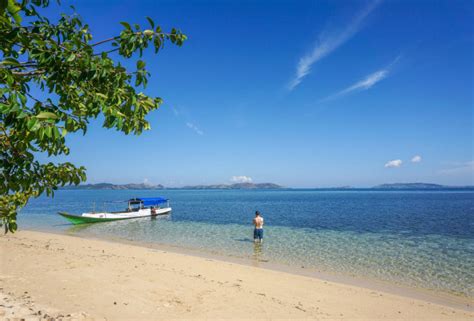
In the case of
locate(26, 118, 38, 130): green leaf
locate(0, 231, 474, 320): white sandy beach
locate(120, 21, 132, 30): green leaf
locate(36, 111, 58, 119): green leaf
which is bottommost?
locate(0, 231, 474, 320): white sandy beach

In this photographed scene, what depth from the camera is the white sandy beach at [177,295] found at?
7.43 metres

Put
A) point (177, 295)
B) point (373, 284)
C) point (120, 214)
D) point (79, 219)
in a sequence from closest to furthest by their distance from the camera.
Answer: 1. point (177, 295)
2. point (373, 284)
3. point (79, 219)
4. point (120, 214)

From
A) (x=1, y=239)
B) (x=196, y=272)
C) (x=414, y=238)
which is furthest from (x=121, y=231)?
(x=414, y=238)

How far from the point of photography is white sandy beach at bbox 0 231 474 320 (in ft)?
24.4

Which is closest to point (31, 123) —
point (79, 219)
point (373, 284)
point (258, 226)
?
point (373, 284)

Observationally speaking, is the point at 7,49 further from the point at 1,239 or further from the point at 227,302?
the point at 1,239

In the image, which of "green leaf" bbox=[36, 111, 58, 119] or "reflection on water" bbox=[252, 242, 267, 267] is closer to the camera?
"green leaf" bbox=[36, 111, 58, 119]

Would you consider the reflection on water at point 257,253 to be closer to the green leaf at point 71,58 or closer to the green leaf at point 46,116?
the green leaf at point 71,58

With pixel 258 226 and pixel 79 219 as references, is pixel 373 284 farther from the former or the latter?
pixel 79 219

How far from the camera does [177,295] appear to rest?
348 inches

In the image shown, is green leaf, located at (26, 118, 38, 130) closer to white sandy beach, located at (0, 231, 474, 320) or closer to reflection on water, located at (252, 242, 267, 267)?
white sandy beach, located at (0, 231, 474, 320)

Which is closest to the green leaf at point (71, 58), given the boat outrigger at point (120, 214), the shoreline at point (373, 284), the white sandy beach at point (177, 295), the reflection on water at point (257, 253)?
the white sandy beach at point (177, 295)

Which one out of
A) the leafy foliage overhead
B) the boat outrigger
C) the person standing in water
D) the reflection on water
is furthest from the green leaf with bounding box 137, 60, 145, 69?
the boat outrigger

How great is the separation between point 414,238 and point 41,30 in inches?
1063
